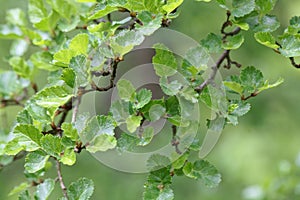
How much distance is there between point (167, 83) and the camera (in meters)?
0.96

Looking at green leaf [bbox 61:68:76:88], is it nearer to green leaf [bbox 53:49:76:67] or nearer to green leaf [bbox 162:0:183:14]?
green leaf [bbox 53:49:76:67]

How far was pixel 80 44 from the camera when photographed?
94 cm

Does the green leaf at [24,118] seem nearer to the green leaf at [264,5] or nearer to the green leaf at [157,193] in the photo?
the green leaf at [157,193]

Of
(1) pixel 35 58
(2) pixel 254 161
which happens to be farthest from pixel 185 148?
(2) pixel 254 161

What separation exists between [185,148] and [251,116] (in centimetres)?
226

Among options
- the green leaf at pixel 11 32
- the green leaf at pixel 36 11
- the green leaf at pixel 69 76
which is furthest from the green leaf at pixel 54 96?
the green leaf at pixel 11 32

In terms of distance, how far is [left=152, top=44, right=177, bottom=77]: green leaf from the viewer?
94 centimetres

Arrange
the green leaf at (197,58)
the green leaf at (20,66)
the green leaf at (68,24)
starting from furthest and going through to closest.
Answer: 1. the green leaf at (20,66)
2. the green leaf at (68,24)
3. the green leaf at (197,58)

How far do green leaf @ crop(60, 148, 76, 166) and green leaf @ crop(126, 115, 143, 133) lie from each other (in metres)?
0.10

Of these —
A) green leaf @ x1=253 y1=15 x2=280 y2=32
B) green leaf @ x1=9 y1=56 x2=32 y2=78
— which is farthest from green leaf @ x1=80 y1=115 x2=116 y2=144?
green leaf @ x1=9 y1=56 x2=32 y2=78

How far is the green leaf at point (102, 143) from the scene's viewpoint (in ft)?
2.93

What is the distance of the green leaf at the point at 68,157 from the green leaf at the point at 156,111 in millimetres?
144

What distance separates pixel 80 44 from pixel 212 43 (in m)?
0.25

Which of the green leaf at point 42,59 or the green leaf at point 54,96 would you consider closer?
the green leaf at point 54,96
